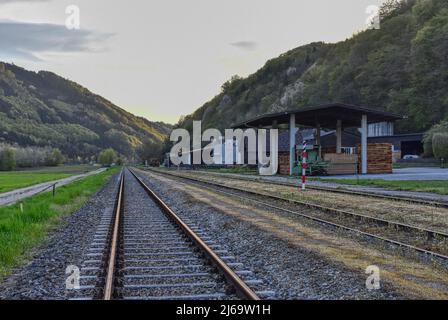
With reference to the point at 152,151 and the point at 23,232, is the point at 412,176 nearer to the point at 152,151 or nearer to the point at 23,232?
the point at 23,232

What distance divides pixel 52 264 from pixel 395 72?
83577mm

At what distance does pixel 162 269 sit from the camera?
7.36 m

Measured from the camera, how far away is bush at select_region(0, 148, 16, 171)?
429 feet

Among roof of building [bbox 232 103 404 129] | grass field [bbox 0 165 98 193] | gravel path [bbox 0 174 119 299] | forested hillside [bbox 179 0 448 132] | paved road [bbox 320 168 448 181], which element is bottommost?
grass field [bbox 0 165 98 193]

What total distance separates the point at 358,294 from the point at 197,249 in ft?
12.0

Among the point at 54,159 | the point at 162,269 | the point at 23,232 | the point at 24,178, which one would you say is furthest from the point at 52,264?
the point at 54,159

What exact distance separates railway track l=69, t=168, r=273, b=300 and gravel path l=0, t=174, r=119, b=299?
0.90ft

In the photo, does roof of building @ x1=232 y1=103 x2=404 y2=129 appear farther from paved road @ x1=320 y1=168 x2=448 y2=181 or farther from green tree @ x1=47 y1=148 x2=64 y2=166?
green tree @ x1=47 y1=148 x2=64 y2=166

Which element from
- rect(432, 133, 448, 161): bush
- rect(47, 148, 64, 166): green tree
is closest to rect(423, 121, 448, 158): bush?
rect(432, 133, 448, 161): bush

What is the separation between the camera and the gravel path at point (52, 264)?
621 cm

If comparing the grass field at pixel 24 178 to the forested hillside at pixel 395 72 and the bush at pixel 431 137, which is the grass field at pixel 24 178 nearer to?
the bush at pixel 431 137

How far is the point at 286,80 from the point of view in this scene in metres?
156
